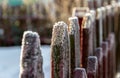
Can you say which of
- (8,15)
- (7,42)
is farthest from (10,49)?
(8,15)

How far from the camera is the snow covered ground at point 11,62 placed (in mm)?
7411

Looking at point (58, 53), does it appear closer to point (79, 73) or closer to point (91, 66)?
point (79, 73)

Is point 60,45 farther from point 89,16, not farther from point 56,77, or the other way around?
point 89,16

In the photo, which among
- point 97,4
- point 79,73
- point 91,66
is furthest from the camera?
point 97,4

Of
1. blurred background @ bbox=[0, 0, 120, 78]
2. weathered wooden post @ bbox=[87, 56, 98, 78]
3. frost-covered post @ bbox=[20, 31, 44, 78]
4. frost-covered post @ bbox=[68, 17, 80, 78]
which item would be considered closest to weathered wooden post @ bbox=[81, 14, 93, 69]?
weathered wooden post @ bbox=[87, 56, 98, 78]

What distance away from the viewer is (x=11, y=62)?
8602mm

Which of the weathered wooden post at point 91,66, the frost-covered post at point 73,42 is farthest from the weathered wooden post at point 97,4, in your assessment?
the frost-covered post at point 73,42

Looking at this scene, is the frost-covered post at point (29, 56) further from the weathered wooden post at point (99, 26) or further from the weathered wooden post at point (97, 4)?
the weathered wooden post at point (97, 4)

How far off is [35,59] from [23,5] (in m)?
11.3

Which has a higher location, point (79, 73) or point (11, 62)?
point (79, 73)

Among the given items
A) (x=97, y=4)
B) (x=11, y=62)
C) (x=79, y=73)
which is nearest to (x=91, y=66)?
(x=79, y=73)

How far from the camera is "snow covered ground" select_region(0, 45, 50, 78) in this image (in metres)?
7.41

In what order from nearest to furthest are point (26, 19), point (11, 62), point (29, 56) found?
point (29, 56), point (11, 62), point (26, 19)

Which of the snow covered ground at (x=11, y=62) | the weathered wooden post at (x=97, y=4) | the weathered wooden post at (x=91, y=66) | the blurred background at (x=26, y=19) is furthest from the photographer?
the blurred background at (x=26, y=19)
